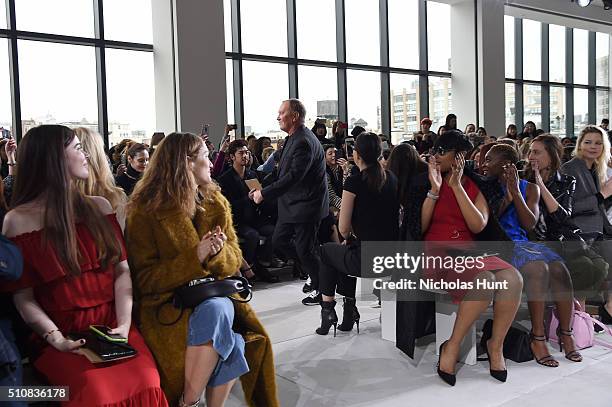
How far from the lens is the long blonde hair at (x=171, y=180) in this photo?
2.40 m

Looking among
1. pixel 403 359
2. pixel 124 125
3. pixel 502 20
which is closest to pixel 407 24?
pixel 502 20

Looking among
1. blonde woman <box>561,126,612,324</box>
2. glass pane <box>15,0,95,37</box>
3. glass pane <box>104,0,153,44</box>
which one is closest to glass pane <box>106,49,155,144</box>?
glass pane <box>104,0,153,44</box>

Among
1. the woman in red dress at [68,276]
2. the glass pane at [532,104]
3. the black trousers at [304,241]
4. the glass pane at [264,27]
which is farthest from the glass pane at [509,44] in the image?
the woman in red dress at [68,276]

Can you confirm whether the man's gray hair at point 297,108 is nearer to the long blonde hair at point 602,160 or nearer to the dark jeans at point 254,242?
the dark jeans at point 254,242

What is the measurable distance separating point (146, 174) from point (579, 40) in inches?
641

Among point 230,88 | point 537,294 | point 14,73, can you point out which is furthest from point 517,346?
point 230,88

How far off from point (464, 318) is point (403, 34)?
9540 millimetres

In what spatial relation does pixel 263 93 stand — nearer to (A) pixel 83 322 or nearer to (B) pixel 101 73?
(B) pixel 101 73

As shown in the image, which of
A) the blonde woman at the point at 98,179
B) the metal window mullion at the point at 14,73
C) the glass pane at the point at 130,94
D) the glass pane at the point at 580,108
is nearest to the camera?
the blonde woman at the point at 98,179

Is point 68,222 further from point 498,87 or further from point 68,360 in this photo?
point 498,87

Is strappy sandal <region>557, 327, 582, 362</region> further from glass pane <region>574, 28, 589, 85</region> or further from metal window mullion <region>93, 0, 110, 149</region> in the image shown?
glass pane <region>574, 28, 589, 85</region>

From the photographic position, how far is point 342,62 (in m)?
10.7

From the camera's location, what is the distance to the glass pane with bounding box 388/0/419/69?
11523 mm

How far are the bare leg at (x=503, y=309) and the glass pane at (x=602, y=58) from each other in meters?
15.7
